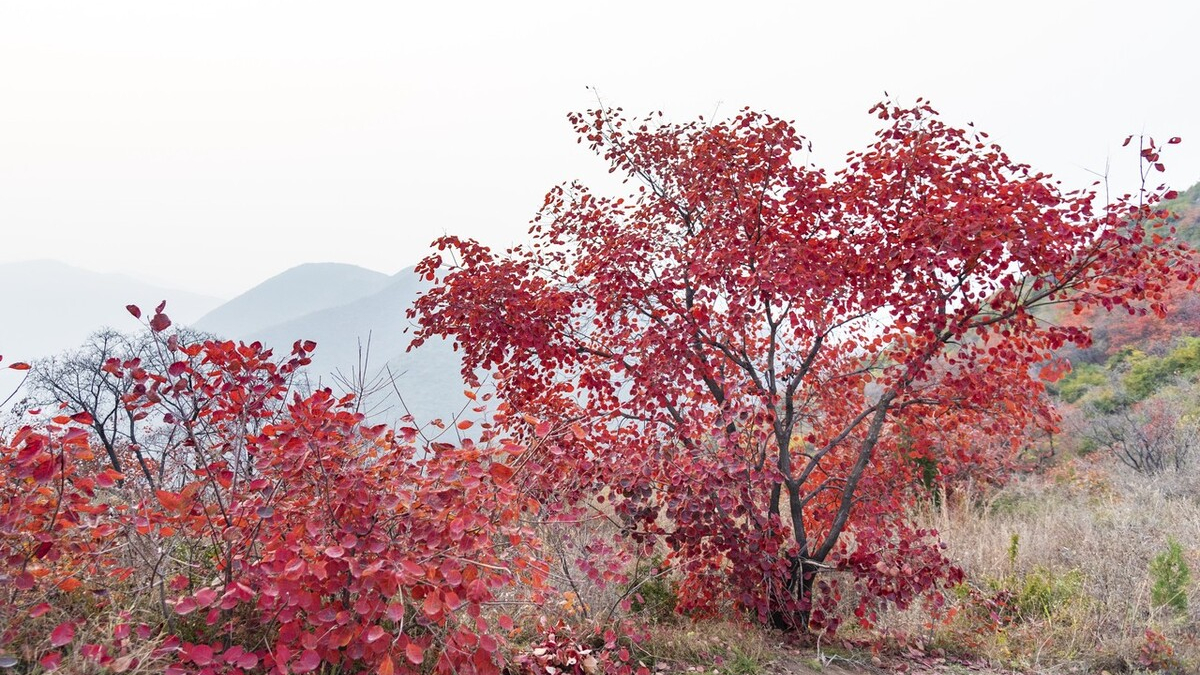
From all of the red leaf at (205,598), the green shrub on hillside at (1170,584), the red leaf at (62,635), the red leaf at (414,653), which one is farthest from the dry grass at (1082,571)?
the red leaf at (62,635)

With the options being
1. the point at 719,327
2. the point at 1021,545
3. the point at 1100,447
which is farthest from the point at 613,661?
the point at 1100,447

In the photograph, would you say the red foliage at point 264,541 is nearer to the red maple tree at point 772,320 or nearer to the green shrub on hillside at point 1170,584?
the red maple tree at point 772,320

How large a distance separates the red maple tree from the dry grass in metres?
0.93

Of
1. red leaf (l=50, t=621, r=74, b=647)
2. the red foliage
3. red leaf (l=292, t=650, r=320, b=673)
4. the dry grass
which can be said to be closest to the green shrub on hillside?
the dry grass

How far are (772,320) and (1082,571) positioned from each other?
3.48 m

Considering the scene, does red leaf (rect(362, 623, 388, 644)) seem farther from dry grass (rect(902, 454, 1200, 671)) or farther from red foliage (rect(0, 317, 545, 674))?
dry grass (rect(902, 454, 1200, 671))

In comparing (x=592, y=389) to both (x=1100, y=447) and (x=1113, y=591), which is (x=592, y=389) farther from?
(x=1100, y=447)

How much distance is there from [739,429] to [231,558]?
3.09 meters

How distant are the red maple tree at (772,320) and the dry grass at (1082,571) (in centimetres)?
93

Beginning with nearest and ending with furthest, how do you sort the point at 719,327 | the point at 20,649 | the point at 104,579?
the point at 20,649
the point at 104,579
the point at 719,327

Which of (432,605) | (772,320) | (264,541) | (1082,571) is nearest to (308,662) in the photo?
(432,605)

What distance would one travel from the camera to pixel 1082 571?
582 cm

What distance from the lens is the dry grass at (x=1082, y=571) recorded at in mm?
4758

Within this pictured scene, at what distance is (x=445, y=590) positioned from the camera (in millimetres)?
2496
